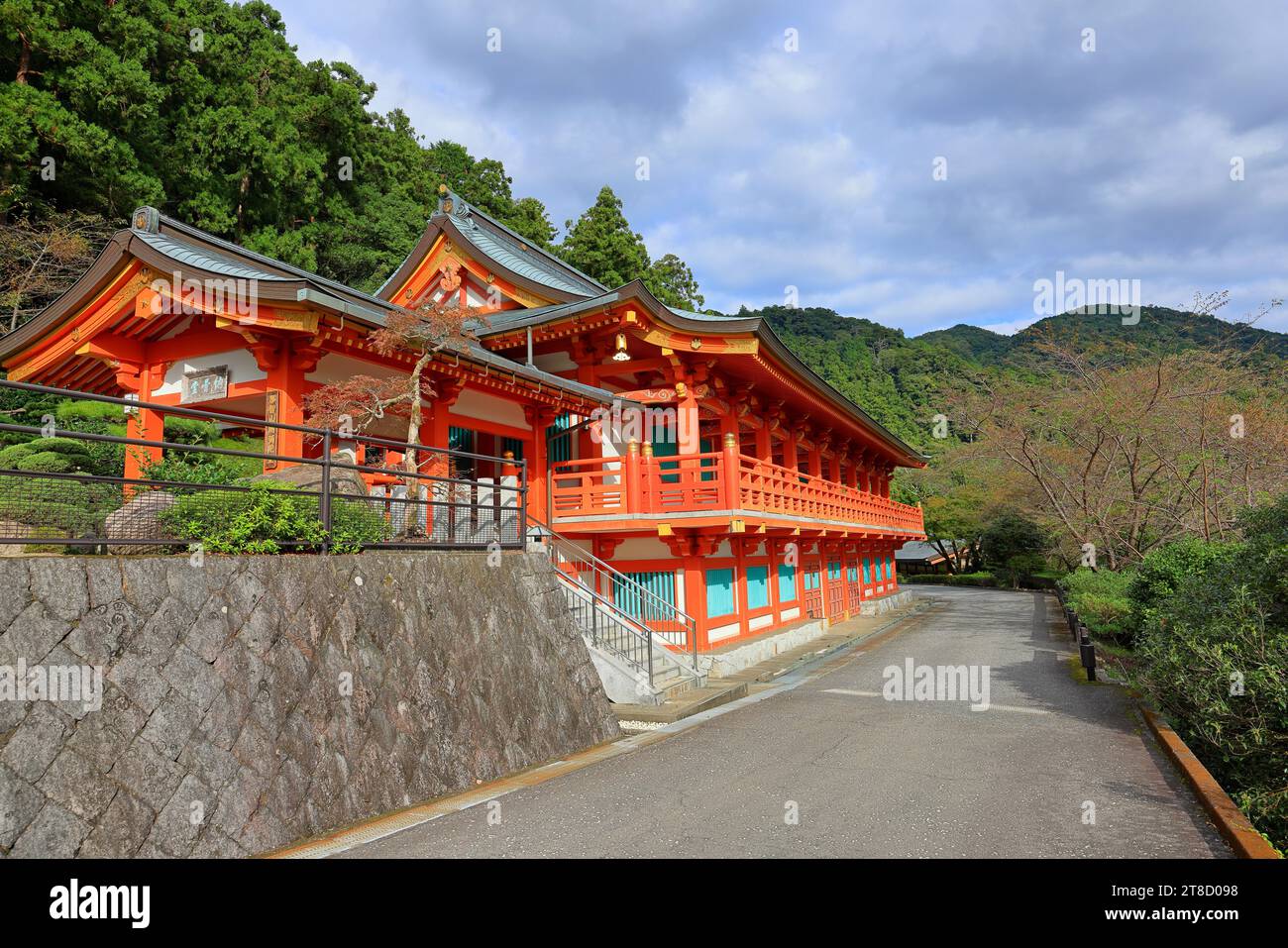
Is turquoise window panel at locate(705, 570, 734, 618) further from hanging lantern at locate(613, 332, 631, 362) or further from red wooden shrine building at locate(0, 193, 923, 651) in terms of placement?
hanging lantern at locate(613, 332, 631, 362)

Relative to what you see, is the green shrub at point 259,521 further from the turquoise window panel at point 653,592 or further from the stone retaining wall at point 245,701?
the turquoise window panel at point 653,592

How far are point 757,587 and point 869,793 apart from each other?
37.1 feet

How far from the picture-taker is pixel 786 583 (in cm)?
2067

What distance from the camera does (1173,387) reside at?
1872cm

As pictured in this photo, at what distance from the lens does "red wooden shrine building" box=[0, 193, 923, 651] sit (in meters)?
10.8

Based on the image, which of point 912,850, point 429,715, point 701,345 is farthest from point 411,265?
point 912,850

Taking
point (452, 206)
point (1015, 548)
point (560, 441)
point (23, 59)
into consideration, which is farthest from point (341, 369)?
point (1015, 548)

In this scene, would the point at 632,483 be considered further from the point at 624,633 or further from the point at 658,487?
the point at 624,633

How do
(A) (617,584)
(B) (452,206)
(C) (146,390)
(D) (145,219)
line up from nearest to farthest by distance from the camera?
(D) (145,219) < (C) (146,390) < (A) (617,584) < (B) (452,206)

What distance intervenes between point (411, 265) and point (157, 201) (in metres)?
9.90

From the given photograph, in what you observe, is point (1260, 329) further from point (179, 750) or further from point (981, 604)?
point (179, 750)

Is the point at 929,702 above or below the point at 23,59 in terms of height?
below

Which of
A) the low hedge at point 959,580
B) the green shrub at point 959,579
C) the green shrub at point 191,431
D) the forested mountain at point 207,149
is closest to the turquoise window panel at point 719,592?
the green shrub at point 191,431

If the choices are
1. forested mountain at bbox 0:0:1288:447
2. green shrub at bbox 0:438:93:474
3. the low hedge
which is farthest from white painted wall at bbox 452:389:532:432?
the low hedge
